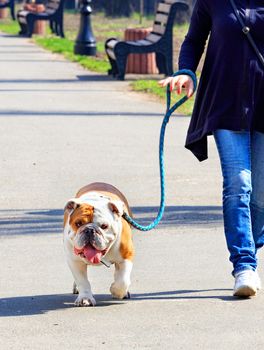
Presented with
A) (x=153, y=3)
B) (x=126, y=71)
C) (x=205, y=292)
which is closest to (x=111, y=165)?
(x=205, y=292)

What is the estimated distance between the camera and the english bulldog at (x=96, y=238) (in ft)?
19.4

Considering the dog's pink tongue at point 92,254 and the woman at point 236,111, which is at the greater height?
the woman at point 236,111

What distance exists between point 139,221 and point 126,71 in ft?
36.3

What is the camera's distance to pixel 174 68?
19.8m

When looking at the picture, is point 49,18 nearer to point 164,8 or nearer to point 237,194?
point 164,8

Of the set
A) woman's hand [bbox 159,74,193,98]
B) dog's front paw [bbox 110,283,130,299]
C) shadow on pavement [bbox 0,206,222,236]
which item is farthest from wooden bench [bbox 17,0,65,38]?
dog's front paw [bbox 110,283,130,299]

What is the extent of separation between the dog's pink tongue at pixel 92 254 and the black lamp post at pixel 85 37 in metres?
17.1

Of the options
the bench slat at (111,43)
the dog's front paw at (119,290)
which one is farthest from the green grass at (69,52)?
the dog's front paw at (119,290)

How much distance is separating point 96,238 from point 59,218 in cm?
298

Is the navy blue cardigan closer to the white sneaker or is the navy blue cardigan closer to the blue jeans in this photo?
the blue jeans

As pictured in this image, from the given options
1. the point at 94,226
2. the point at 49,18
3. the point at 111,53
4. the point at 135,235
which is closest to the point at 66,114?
the point at 111,53

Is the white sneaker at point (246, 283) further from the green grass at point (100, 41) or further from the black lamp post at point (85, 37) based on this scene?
the black lamp post at point (85, 37)

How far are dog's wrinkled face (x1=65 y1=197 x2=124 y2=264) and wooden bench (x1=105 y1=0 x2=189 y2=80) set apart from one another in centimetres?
1226

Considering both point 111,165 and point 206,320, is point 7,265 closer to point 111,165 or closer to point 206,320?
point 206,320
